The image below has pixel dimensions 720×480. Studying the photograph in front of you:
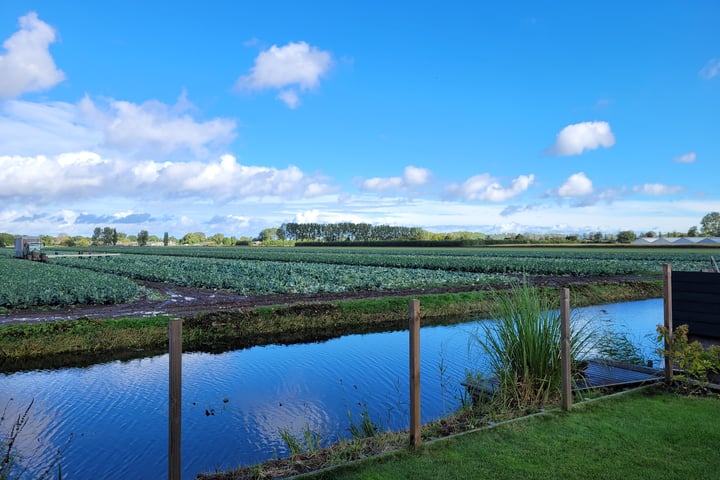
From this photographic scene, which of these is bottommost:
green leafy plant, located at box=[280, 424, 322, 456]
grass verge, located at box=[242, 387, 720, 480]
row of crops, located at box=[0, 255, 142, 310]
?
green leafy plant, located at box=[280, 424, 322, 456]

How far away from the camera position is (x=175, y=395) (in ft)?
12.8

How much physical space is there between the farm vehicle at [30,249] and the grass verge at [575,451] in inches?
2034

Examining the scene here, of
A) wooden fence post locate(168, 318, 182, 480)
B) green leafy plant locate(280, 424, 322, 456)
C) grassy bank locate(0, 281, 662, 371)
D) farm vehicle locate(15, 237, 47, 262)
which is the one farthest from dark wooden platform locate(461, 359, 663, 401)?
farm vehicle locate(15, 237, 47, 262)

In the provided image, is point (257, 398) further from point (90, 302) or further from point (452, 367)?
point (90, 302)

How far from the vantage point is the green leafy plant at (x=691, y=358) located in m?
6.07

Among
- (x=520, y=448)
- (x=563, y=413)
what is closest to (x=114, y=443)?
(x=520, y=448)

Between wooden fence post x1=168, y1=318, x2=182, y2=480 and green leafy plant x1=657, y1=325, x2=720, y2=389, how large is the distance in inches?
236

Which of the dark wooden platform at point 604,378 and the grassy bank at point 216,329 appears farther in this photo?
the grassy bank at point 216,329

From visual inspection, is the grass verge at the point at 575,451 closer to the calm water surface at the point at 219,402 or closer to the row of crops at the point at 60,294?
the calm water surface at the point at 219,402

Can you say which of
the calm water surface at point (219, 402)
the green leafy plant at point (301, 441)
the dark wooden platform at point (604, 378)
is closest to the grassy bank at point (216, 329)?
the calm water surface at point (219, 402)

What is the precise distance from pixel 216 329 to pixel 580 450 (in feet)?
33.7

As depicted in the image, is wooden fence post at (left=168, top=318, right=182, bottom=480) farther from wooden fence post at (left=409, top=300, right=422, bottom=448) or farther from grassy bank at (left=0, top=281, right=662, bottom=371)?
grassy bank at (left=0, top=281, right=662, bottom=371)

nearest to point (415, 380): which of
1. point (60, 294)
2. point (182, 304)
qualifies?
point (182, 304)

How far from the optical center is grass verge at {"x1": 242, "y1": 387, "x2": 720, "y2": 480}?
417cm
